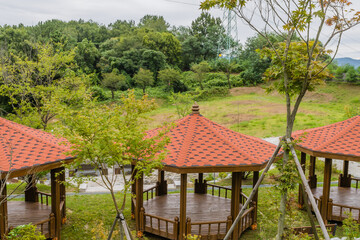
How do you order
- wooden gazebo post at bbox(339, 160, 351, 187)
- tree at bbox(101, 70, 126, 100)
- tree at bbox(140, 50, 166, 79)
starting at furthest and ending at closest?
1. tree at bbox(140, 50, 166, 79)
2. tree at bbox(101, 70, 126, 100)
3. wooden gazebo post at bbox(339, 160, 351, 187)

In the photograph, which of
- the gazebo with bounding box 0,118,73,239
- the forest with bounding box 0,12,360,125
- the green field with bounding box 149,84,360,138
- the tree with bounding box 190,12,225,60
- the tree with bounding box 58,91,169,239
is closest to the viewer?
the tree with bounding box 58,91,169,239

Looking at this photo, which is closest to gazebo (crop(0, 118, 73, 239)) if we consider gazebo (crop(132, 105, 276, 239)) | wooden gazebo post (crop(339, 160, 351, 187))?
gazebo (crop(132, 105, 276, 239))

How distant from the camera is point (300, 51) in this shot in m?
6.10

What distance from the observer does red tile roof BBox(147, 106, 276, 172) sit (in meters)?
8.99

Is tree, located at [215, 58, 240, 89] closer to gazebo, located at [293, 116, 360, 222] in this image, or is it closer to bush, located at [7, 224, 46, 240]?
gazebo, located at [293, 116, 360, 222]

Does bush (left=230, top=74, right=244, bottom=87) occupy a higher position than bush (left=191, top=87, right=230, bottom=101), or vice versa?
bush (left=230, top=74, right=244, bottom=87)

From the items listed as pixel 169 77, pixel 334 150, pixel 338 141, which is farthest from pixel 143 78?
pixel 334 150

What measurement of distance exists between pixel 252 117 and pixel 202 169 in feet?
77.5

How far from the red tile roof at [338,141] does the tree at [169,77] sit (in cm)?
3247

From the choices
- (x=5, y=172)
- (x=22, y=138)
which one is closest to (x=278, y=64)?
(x=5, y=172)

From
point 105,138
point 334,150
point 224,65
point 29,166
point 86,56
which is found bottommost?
point 29,166

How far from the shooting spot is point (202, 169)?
8773 mm

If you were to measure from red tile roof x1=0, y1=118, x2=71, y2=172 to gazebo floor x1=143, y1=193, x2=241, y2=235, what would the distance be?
362cm

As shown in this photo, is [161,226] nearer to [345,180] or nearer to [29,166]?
[29,166]
